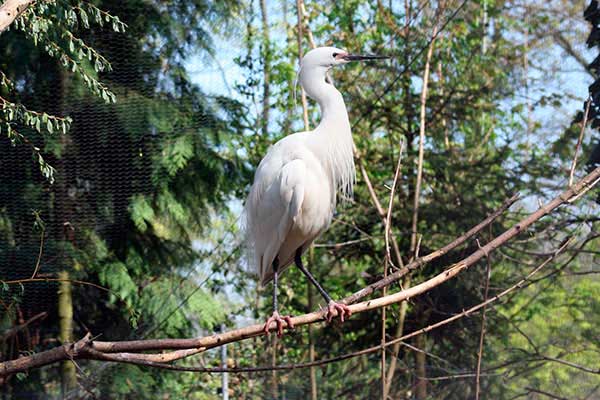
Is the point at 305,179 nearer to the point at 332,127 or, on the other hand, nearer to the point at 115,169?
the point at 332,127

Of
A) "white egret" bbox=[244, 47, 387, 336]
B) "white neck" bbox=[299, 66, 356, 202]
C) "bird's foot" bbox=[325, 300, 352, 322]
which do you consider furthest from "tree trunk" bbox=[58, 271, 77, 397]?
"bird's foot" bbox=[325, 300, 352, 322]

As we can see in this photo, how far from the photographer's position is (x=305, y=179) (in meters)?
1.98

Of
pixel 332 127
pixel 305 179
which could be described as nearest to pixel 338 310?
pixel 305 179

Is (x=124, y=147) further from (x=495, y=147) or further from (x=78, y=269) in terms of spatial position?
(x=495, y=147)

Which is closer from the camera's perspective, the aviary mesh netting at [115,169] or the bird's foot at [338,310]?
the bird's foot at [338,310]

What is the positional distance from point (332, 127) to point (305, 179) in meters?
0.16

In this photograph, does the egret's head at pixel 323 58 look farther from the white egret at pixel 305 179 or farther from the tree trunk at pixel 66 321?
the tree trunk at pixel 66 321

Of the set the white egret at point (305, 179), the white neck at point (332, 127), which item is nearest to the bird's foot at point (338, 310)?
the white egret at point (305, 179)

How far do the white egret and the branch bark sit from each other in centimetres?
78

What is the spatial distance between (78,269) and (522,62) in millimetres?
2043

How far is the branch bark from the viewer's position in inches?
55.0

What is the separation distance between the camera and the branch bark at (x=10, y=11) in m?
1.40

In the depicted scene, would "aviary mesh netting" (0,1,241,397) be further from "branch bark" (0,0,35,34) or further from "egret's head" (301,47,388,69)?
"branch bark" (0,0,35,34)

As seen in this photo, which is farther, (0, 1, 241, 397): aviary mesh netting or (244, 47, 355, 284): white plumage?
(0, 1, 241, 397): aviary mesh netting
